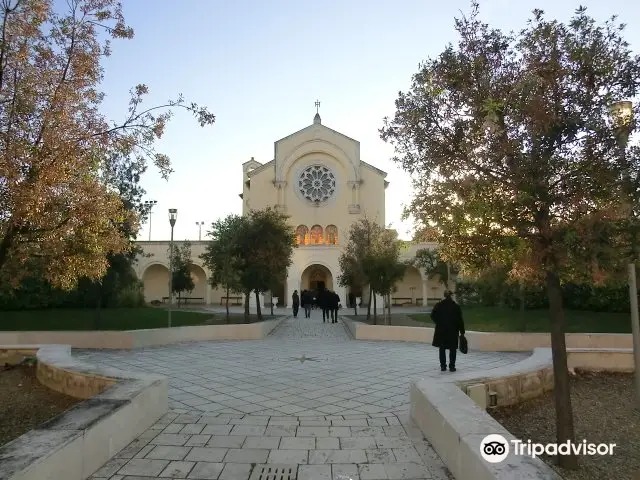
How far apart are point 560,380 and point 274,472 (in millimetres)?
3205

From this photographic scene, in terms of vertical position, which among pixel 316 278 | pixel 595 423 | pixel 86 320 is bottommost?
pixel 595 423

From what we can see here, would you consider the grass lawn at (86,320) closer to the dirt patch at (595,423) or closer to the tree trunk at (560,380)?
the dirt patch at (595,423)

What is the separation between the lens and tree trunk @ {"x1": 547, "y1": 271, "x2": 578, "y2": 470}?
5.00 m

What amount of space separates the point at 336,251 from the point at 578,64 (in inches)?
1283

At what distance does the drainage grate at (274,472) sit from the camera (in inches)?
153

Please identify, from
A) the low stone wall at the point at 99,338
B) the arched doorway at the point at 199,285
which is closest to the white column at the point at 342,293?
the arched doorway at the point at 199,285

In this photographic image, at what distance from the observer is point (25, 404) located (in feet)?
23.3

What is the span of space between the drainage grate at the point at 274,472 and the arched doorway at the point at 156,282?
131 ft

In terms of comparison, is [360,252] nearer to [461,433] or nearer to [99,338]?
[99,338]

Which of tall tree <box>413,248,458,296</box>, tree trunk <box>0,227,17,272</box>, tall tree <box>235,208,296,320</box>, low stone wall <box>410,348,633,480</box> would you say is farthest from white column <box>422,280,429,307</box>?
tree trunk <box>0,227,17,272</box>

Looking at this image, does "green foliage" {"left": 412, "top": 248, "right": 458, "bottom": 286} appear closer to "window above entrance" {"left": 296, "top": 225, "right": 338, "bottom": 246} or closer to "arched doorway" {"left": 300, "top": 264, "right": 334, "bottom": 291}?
"window above entrance" {"left": 296, "top": 225, "right": 338, "bottom": 246}

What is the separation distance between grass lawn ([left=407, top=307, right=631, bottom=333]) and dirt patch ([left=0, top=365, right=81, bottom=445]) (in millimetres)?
13844

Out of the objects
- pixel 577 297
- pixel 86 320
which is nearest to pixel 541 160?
pixel 577 297

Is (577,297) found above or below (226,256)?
below
